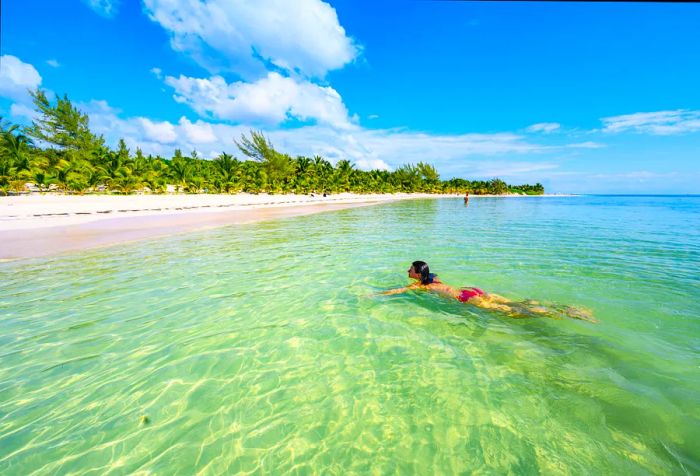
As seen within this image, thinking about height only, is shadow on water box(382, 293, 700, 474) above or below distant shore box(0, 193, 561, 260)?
above

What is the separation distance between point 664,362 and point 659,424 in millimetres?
1566

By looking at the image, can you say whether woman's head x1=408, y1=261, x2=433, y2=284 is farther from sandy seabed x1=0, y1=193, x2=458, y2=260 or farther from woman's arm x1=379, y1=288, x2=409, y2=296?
sandy seabed x1=0, y1=193, x2=458, y2=260

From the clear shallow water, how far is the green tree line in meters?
28.8

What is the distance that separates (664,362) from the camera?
12.4ft

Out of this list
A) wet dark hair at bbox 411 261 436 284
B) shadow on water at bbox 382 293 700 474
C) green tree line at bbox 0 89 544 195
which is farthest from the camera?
green tree line at bbox 0 89 544 195

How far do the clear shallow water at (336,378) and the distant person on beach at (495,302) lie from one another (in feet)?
0.70

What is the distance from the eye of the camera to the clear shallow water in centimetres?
250

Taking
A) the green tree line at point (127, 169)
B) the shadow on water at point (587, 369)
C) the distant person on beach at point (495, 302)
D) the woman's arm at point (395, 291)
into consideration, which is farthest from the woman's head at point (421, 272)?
the green tree line at point (127, 169)

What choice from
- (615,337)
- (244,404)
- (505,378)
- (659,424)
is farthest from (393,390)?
(615,337)

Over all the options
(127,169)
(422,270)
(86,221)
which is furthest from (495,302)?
(127,169)

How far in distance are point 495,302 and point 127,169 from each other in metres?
39.3

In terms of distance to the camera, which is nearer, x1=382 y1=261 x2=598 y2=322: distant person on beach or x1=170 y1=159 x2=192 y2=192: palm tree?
x1=382 y1=261 x2=598 y2=322: distant person on beach

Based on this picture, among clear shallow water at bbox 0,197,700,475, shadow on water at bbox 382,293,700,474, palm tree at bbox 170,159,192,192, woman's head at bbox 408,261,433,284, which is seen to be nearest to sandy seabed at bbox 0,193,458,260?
palm tree at bbox 170,159,192,192

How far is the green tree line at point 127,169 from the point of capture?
→ 2784 centimetres
